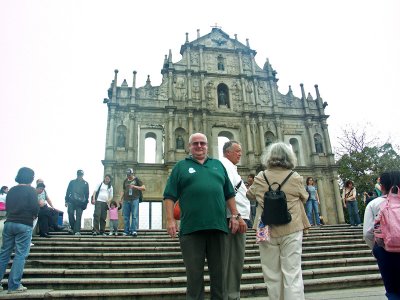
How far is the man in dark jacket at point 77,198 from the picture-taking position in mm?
9102

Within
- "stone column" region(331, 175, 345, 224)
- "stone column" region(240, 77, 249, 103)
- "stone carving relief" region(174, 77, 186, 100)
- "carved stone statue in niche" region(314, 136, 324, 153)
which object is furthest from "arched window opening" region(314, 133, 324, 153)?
"stone carving relief" region(174, 77, 186, 100)

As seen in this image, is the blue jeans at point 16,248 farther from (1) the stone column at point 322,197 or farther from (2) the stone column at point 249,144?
(1) the stone column at point 322,197

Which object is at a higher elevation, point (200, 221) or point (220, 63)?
point (220, 63)

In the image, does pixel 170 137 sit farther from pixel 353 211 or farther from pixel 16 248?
pixel 16 248

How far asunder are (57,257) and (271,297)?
5145 millimetres

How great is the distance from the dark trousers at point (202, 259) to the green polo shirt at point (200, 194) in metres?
0.11

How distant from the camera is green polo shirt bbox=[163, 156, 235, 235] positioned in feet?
9.81

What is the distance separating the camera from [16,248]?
15.2 ft

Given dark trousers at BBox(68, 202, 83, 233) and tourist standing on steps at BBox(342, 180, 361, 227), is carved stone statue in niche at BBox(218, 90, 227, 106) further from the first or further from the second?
dark trousers at BBox(68, 202, 83, 233)

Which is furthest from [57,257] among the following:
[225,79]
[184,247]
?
[225,79]

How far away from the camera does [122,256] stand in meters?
6.52

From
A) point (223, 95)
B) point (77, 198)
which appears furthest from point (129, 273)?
point (223, 95)

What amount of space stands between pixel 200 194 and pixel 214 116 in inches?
705

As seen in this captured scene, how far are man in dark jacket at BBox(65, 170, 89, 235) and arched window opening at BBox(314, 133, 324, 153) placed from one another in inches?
665
